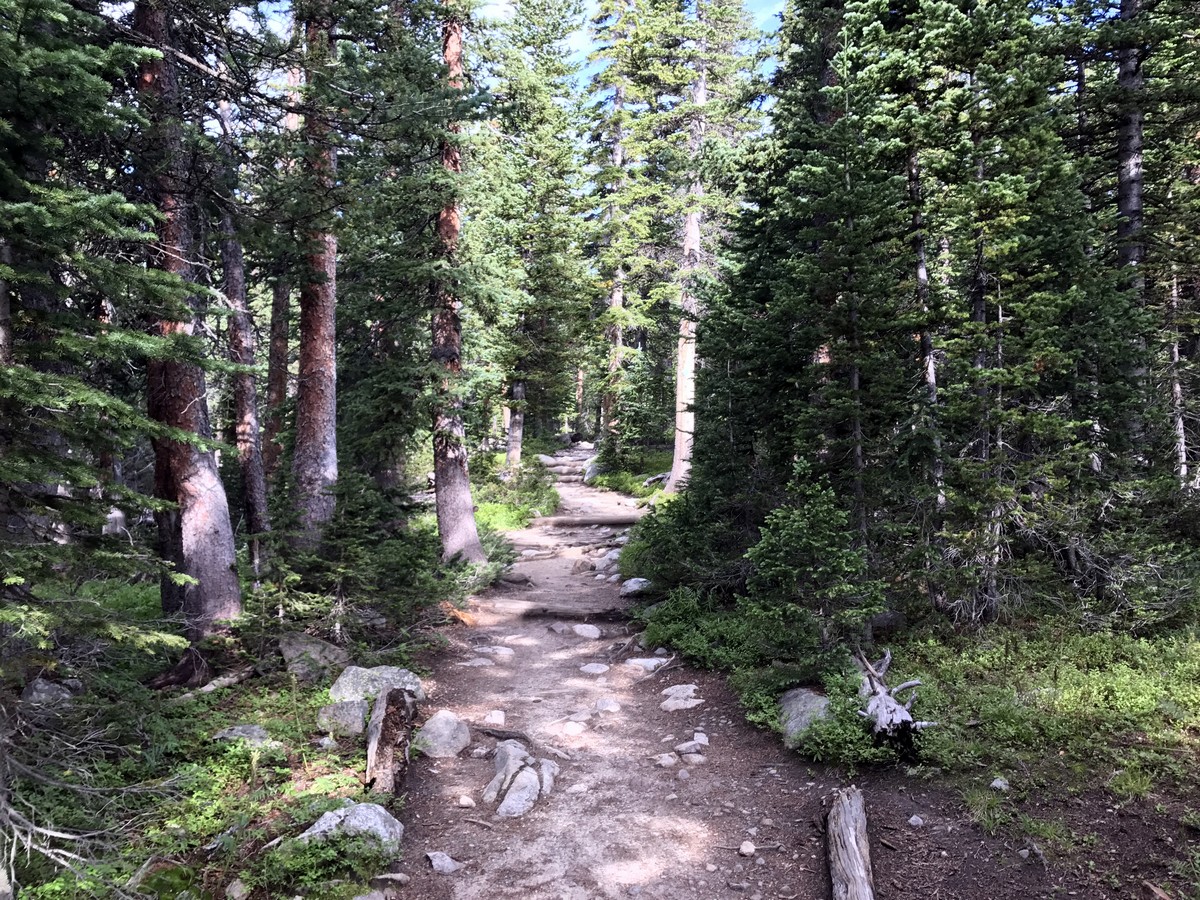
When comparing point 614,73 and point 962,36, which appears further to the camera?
point 614,73

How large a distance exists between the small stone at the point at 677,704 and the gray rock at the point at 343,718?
3562mm

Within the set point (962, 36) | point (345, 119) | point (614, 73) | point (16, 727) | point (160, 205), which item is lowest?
point (16, 727)

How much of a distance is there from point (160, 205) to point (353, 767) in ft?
20.5

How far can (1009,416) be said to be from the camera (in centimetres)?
707

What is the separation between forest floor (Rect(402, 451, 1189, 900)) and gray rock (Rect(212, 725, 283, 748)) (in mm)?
1387

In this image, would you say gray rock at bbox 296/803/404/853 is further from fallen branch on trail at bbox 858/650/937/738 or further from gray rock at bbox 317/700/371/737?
fallen branch on trail at bbox 858/650/937/738

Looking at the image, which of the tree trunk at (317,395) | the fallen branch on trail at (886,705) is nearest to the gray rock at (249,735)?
the tree trunk at (317,395)

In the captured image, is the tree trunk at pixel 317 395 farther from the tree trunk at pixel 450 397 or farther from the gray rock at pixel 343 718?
the gray rock at pixel 343 718

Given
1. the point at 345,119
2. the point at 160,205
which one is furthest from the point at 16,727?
the point at 345,119

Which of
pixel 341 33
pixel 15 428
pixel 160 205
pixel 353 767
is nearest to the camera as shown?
pixel 15 428

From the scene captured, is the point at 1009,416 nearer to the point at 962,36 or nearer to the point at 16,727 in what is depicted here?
the point at 962,36

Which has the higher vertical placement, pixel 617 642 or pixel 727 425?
pixel 727 425

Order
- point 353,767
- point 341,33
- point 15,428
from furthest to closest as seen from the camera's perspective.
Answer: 1. point 341,33
2. point 353,767
3. point 15,428

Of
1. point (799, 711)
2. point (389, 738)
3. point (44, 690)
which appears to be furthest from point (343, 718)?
point (799, 711)
